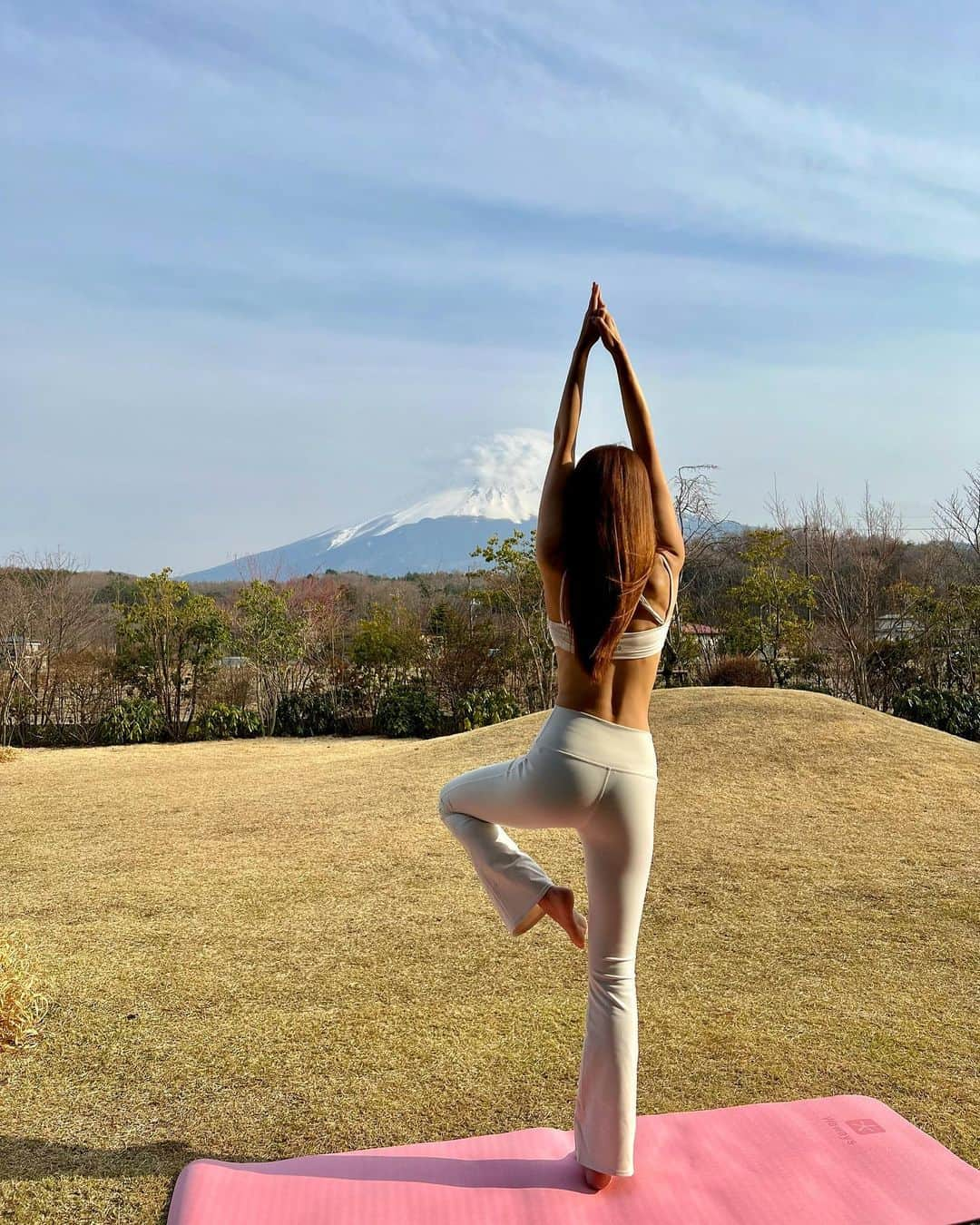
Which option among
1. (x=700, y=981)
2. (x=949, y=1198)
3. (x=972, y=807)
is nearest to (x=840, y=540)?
(x=972, y=807)

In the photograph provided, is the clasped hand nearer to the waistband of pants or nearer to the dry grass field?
the waistband of pants

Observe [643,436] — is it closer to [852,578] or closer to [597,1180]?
[597,1180]

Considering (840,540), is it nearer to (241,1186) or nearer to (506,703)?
(506,703)

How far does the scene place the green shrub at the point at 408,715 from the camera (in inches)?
493

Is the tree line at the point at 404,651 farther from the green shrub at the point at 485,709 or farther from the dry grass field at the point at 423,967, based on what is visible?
the dry grass field at the point at 423,967

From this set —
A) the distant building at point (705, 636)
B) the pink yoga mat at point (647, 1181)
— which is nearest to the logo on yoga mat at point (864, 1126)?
the pink yoga mat at point (647, 1181)

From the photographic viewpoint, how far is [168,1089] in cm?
291

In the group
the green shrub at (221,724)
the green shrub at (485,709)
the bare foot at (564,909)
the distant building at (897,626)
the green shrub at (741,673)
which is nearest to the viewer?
the bare foot at (564,909)

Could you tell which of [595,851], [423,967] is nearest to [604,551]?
[595,851]

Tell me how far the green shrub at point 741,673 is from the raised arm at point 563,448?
32.4 feet

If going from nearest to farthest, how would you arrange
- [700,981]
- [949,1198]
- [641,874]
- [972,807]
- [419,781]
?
[641,874] → [949,1198] → [700,981] → [972,807] → [419,781]

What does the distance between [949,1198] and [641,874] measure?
3.57ft

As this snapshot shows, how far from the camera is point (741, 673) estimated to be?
11.8m

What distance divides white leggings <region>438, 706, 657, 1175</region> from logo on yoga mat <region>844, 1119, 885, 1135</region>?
2.57 feet
